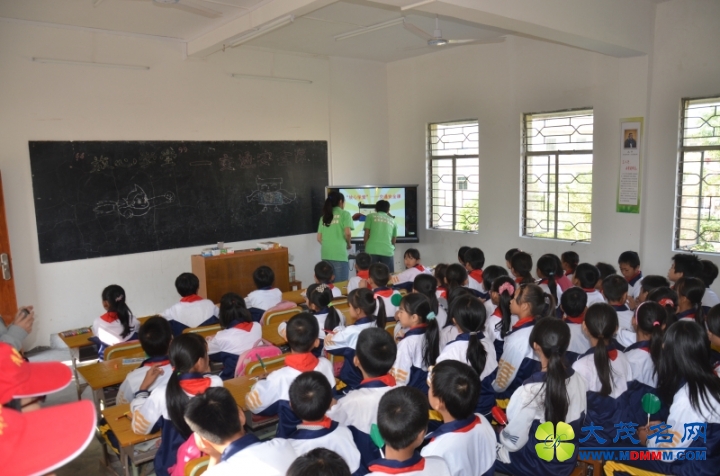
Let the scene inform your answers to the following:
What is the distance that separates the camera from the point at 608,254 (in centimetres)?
579

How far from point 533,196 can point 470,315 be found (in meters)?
4.25

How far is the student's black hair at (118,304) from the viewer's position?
3611mm

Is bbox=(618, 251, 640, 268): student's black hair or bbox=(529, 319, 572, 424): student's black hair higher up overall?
bbox=(618, 251, 640, 268): student's black hair

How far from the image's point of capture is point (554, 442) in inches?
85.1

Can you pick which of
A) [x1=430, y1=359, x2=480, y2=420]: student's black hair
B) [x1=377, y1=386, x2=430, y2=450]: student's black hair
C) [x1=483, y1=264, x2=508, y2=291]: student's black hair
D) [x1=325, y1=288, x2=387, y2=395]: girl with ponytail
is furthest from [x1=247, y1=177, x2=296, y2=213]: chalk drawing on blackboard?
[x1=377, y1=386, x2=430, y2=450]: student's black hair

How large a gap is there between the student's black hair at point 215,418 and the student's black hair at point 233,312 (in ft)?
4.95

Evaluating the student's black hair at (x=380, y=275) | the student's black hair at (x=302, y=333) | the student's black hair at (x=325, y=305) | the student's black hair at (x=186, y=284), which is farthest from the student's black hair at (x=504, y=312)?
the student's black hair at (x=186, y=284)

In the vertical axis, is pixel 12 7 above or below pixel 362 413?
above

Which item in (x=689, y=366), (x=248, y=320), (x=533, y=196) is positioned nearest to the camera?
(x=689, y=366)

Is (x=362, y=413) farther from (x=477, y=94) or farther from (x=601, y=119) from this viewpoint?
(x=477, y=94)

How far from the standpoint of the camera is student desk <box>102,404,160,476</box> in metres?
2.24

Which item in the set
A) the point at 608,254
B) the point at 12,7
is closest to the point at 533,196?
the point at 608,254

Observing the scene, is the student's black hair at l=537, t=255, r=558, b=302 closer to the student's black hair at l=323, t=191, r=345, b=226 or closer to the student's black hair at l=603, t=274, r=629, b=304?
the student's black hair at l=603, t=274, r=629, b=304

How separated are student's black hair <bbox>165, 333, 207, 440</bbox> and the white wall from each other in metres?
3.78
